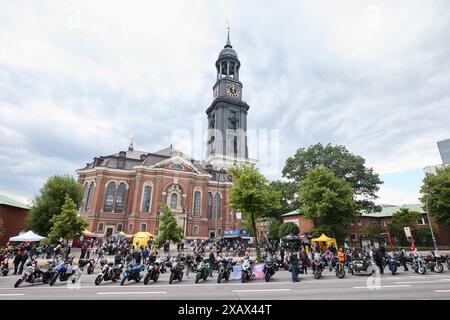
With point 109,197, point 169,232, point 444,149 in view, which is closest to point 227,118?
point 109,197

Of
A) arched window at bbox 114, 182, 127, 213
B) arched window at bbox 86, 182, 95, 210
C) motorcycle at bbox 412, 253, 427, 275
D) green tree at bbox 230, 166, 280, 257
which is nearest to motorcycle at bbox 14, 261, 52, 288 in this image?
green tree at bbox 230, 166, 280, 257

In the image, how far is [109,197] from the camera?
141 feet

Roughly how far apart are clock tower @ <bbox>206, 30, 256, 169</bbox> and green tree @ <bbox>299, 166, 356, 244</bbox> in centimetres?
3061

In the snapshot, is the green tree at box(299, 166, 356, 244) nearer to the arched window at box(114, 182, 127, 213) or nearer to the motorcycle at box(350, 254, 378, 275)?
the motorcycle at box(350, 254, 378, 275)

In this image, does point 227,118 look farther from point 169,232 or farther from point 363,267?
point 363,267

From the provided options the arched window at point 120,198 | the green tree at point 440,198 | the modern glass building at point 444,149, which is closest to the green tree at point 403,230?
the green tree at point 440,198

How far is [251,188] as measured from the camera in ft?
79.0

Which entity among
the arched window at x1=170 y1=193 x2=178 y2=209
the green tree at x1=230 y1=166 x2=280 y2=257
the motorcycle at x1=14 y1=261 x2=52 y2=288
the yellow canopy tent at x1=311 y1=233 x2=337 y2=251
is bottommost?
the motorcycle at x1=14 y1=261 x2=52 y2=288

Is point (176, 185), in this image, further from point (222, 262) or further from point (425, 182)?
point (425, 182)

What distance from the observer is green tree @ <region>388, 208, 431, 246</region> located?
115 feet

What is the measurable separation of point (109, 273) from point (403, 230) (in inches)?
1612
